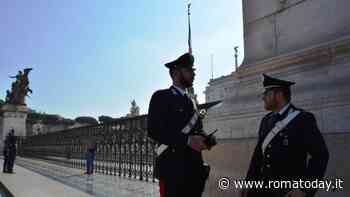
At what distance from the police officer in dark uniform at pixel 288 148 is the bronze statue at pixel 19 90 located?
37.3m

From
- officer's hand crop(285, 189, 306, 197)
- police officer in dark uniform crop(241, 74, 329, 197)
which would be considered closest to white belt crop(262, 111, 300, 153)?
police officer in dark uniform crop(241, 74, 329, 197)

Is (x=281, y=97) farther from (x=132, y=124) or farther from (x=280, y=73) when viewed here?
(x=132, y=124)

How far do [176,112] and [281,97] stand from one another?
73cm

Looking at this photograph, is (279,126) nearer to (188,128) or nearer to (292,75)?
(188,128)

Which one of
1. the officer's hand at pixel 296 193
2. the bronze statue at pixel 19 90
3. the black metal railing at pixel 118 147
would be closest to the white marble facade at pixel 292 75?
the officer's hand at pixel 296 193

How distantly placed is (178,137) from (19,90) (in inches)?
1489

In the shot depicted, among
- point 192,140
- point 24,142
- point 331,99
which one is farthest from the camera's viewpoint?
point 24,142

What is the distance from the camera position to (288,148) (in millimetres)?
2221

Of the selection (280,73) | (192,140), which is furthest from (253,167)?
(280,73)

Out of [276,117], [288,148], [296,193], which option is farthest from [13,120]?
[296,193]

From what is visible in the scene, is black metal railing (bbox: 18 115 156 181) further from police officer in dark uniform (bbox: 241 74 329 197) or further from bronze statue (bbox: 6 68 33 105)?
bronze statue (bbox: 6 68 33 105)

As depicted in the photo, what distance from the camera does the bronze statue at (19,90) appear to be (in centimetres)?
3628

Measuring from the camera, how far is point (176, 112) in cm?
257

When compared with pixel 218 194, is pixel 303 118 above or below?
above
